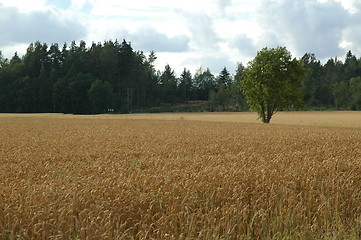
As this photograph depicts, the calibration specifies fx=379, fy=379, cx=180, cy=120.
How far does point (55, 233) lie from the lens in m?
5.92

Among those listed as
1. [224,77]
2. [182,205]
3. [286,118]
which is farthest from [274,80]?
[224,77]

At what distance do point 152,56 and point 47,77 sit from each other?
51.1 metres

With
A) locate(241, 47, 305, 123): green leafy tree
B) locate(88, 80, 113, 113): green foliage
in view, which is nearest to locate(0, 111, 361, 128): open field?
locate(241, 47, 305, 123): green leafy tree

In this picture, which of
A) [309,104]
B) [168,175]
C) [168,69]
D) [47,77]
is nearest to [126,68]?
[47,77]

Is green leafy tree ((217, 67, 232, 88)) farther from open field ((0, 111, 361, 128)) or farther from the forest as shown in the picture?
open field ((0, 111, 361, 128))

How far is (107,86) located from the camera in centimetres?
10800

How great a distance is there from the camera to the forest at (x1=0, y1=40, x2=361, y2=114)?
109438mm

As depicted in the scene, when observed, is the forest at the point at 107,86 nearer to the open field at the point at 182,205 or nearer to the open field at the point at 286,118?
the open field at the point at 286,118

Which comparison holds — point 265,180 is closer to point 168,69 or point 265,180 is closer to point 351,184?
point 351,184

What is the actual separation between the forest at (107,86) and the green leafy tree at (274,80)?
6345 centimetres

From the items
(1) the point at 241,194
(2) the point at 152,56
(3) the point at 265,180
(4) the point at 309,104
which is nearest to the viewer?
(1) the point at 241,194

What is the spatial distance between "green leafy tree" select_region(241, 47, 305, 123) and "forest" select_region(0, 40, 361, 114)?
63450 mm

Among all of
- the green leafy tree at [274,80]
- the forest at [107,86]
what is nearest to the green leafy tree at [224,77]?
the forest at [107,86]

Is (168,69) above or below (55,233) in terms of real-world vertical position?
above
